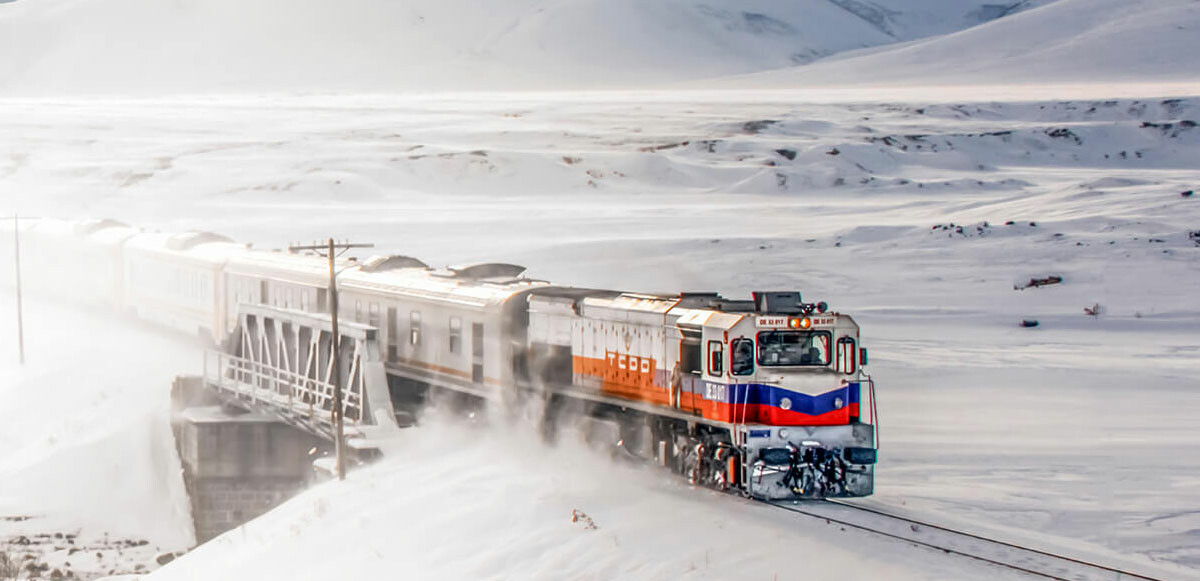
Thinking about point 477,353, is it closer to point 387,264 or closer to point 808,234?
point 387,264

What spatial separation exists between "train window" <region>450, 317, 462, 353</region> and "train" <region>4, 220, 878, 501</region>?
0.8 inches

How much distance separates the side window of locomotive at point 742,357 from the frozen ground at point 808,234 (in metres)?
1.98

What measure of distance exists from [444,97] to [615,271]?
4294 inches

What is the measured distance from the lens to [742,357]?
84.0ft

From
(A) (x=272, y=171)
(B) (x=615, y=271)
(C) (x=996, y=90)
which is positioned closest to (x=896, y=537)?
(B) (x=615, y=271)

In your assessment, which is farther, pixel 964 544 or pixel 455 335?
pixel 455 335

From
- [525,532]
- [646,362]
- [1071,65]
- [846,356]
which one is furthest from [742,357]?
[1071,65]

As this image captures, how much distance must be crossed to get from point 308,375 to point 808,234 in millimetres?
32171

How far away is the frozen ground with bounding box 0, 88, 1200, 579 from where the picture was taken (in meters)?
27.2

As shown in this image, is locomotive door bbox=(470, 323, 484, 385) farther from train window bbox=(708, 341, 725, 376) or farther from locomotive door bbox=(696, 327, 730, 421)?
train window bbox=(708, 341, 725, 376)

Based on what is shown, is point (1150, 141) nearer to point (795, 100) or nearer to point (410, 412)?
point (795, 100)

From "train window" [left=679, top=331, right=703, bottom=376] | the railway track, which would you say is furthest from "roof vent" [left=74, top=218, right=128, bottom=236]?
the railway track

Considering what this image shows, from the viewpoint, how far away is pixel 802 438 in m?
25.5

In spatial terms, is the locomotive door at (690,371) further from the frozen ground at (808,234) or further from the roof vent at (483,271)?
the roof vent at (483,271)
